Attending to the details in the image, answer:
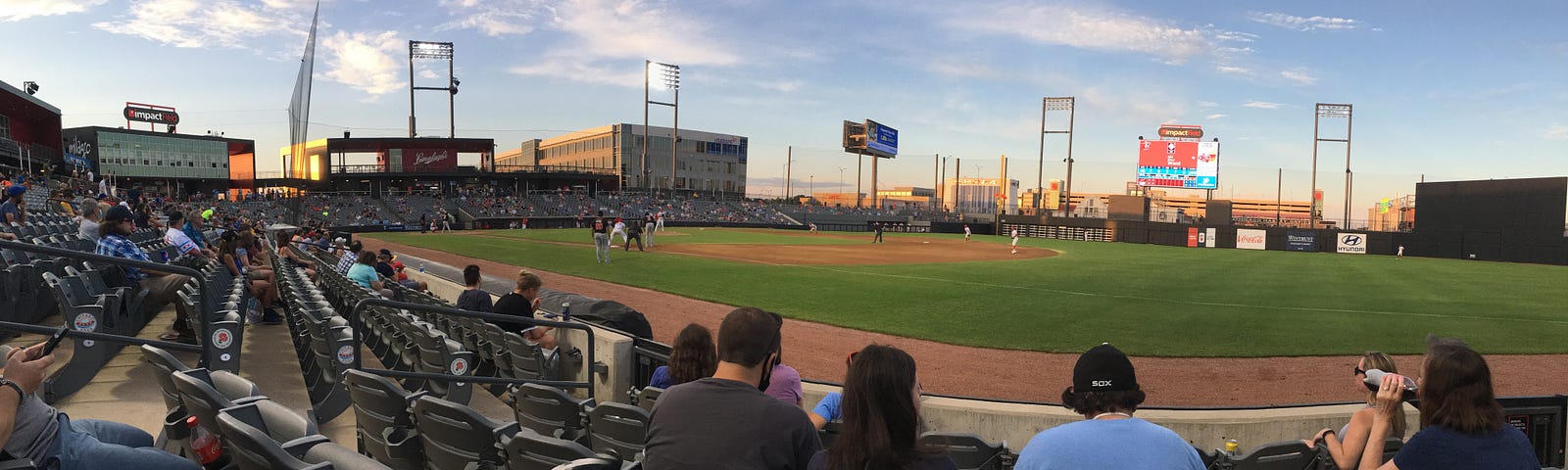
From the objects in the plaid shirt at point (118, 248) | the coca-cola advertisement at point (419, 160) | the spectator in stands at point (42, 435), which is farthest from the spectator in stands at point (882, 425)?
the coca-cola advertisement at point (419, 160)

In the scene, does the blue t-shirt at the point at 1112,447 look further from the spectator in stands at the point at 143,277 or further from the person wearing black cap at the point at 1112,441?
the spectator in stands at the point at 143,277

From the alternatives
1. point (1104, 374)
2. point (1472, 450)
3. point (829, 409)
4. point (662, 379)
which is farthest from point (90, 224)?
point (1472, 450)

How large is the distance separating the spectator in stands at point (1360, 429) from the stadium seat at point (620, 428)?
143 inches

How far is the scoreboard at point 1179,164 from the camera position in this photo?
66.1 meters

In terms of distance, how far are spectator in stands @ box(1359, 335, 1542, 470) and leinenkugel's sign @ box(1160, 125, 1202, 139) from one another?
76062mm

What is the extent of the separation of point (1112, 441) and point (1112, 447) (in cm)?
3

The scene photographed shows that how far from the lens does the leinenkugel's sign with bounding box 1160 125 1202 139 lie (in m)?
70.8

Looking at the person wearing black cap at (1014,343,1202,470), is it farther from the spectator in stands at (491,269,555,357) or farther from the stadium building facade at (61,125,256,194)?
the stadium building facade at (61,125,256,194)

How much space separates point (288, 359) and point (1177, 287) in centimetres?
2132

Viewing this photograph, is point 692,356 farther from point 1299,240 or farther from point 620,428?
point 1299,240

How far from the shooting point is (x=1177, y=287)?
2159 centimetres

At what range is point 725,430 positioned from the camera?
114 inches

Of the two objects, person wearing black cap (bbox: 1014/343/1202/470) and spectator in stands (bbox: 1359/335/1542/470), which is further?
spectator in stands (bbox: 1359/335/1542/470)

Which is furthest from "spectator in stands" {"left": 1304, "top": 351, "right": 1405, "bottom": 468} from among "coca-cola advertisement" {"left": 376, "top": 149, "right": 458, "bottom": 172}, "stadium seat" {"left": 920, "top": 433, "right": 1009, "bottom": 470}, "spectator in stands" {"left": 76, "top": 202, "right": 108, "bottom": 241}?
"coca-cola advertisement" {"left": 376, "top": 149, "right": 458, "bottom": 172}
